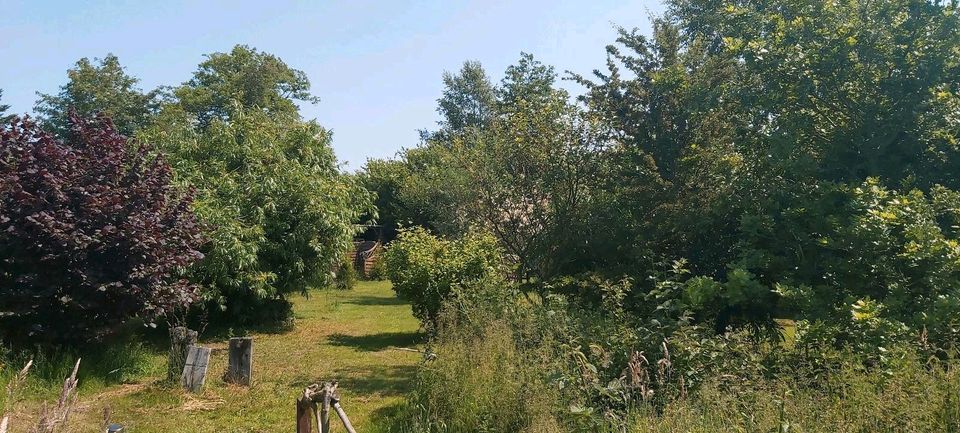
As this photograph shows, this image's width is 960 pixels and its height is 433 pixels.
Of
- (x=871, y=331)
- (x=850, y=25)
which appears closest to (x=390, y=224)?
(x=850, y=25)

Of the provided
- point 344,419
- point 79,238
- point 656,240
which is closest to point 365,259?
point 79,238

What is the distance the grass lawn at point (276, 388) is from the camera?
6.95m

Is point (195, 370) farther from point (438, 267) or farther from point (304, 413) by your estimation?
point (438, 267)

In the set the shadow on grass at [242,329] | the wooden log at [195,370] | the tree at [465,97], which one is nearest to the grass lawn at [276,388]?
the wooden log at [195,370]

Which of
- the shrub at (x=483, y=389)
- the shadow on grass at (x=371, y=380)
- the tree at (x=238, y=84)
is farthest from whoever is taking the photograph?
the tree at (x=238, y=84)

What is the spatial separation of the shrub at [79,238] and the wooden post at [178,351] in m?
0.41

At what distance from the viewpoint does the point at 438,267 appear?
1165 cm

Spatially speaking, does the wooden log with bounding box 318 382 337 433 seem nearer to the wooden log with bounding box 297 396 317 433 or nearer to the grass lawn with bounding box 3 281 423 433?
the wooden log with bounding box 297 396 317 433

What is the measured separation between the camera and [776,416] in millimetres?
3666

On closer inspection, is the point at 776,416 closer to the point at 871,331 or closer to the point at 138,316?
the point at 871,331

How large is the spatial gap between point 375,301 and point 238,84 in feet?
67.4

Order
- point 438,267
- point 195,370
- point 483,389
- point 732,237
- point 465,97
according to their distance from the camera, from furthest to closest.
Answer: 1. point 465,97
2. point 438,267
3. point 195,370
4. point 732,237
5. point 483,389

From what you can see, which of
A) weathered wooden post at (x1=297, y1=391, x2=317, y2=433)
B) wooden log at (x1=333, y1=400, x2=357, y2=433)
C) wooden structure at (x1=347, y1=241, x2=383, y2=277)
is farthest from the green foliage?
wooden structure at (x1=347, y1=241, x2=383, y2=277)

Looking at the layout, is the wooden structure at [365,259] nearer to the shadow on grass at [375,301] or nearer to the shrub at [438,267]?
the shadow on grass at [375,301]
